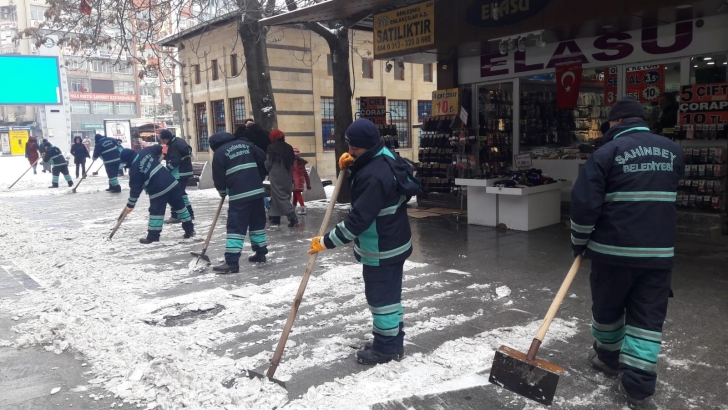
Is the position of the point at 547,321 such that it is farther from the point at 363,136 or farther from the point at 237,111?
the point at 237,111

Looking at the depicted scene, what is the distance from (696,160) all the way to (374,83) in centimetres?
1534

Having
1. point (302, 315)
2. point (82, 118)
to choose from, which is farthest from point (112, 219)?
point (82, 118)

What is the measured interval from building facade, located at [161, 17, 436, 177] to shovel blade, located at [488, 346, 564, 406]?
636 inches

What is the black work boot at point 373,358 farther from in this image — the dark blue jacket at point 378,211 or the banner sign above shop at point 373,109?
the banner sign above shop at point 373,109

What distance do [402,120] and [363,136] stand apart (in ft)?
64.9

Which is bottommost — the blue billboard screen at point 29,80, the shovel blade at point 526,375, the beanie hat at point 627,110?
the shovel blade at point 526,375

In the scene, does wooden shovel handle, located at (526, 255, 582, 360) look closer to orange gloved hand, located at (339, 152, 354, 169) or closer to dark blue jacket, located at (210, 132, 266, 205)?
orange gloved hand, located at (339, 152, 354, 169)

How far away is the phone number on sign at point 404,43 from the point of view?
997 cm

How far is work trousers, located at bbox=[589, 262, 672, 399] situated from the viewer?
3318 millimetres

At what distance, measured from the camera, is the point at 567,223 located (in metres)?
9.09

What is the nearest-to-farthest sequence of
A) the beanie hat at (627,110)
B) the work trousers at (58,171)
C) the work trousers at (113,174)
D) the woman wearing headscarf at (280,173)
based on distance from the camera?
the beanie hat at (627,110)
the woman wearing headscarf at (280,173)
the work trousers at (113,174)
the work trousers at (58,171)

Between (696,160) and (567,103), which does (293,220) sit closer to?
(567,103)

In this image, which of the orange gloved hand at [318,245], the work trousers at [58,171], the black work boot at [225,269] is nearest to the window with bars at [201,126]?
the work trousers at [58,171]

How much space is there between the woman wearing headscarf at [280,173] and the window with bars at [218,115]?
13191mm
